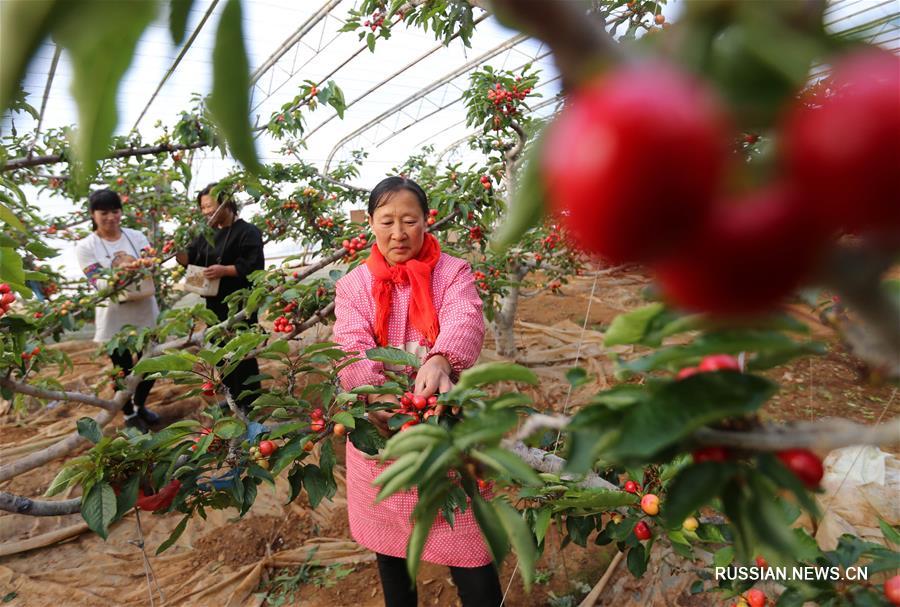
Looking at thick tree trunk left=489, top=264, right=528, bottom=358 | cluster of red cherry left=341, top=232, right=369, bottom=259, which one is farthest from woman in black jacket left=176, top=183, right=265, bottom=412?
thick tree trunk left=489, top=264, right=528, bottom=358

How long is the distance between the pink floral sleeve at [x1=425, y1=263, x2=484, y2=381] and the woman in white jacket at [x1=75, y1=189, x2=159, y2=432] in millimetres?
2133

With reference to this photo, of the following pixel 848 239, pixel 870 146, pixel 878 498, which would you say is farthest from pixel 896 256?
pixel 878 498

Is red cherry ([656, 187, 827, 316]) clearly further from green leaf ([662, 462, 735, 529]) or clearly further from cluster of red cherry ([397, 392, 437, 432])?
cluster of red cherry ([397, 392, 437, 432])

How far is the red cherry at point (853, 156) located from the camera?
184mm

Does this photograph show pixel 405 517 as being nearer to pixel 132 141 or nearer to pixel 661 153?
pixel 661 153

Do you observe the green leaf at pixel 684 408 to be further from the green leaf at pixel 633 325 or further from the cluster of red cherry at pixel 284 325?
the cluster of red cherry at pixel 284 325

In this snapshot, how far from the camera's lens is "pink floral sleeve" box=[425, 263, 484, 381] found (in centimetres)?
127

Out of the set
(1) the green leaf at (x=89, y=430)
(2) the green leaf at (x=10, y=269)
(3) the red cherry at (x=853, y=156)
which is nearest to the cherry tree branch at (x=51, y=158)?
(2) the green leaf at (x=10, y=269)

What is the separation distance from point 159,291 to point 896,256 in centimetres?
439

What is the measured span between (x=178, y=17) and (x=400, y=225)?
1194mm

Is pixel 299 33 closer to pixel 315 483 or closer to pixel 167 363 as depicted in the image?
pixel 167 363

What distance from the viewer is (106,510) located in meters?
1.01

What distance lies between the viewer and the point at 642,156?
0.56 ft

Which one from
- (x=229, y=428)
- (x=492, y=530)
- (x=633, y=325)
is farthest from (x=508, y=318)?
(x=633, y=325)
